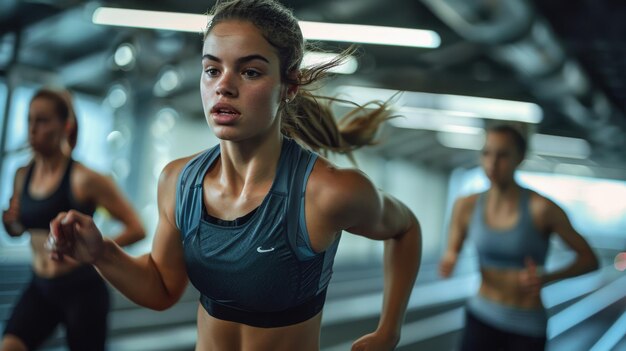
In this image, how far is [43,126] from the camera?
9.00 feet

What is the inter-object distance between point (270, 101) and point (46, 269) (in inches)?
64.0

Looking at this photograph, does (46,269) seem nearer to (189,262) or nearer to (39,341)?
(39,341)

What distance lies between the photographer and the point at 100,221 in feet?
32.2

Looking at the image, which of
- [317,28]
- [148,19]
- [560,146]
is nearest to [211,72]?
[317,28]

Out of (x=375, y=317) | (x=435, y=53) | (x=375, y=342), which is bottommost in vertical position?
(x=375, y=317)

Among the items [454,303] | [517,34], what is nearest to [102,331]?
[517,34]

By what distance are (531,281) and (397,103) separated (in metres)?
3.21

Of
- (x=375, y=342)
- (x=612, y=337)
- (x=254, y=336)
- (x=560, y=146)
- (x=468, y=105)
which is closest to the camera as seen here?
(x=254, y=336)

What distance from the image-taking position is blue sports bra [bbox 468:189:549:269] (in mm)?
2949

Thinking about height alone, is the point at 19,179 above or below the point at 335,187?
below

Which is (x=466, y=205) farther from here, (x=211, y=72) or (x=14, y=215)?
(x=211, y=72)

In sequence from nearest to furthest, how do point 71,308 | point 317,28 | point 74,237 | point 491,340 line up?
1. point 74,237
2. point 71,308
3. point 491,340
4. point 317,28

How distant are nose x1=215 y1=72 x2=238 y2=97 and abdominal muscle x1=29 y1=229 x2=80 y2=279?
1.50 m

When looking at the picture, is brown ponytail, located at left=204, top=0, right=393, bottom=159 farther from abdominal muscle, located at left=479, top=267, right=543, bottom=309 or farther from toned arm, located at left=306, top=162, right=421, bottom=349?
abdominal muscle, located at left=479, top=267, right=543, bottom=309
